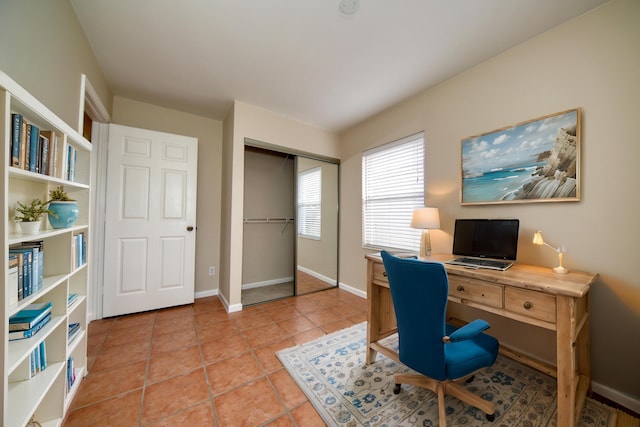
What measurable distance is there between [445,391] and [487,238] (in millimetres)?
1157

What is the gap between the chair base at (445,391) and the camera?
1.24 m

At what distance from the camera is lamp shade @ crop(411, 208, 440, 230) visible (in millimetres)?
2152

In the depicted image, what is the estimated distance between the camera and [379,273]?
184 centimetres

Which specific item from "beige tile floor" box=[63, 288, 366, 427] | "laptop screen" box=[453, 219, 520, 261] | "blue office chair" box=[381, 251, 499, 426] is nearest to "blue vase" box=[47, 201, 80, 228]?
"beige tile floor" box=[63, 288, 366, 427]

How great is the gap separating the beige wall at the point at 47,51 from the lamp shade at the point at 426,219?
2.69m

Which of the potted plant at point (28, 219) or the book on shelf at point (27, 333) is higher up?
the potted plant at point (28, 219)

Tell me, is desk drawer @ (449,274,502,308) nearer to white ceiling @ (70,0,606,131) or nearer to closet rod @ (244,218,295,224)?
white ceiling @ (70,0,606,131)

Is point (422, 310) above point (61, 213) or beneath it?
beneath

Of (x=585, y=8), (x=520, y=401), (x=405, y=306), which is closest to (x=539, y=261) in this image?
(x=520, y=401)

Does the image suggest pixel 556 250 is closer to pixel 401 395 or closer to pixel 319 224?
pixel 401 395

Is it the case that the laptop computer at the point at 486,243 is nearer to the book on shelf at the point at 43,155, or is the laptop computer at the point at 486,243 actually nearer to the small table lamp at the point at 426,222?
the small table lamp at the point at 426,222

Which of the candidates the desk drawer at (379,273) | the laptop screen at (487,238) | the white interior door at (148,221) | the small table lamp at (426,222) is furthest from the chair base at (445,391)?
the white interior door at (148,221)

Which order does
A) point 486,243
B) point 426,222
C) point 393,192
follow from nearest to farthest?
point 486,243
point 426,222
point 393,192

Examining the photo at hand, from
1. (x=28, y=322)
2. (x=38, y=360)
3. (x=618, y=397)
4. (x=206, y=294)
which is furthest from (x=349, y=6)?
(x=206, y=294)
